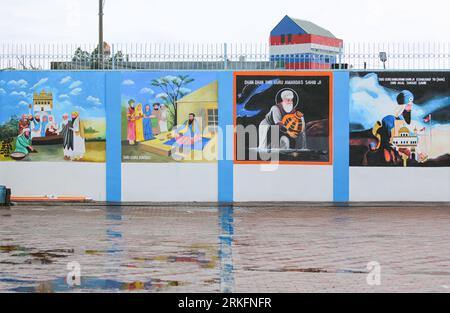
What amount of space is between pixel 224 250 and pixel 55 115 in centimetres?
1206

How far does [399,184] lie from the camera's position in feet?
80.7

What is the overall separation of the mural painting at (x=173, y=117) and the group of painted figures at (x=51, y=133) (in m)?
1.30

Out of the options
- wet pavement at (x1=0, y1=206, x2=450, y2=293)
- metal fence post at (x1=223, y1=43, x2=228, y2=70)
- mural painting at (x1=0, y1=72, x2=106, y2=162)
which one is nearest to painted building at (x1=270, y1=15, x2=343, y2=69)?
metal fence post at (x1=223, y1=43, x2=228, y2=70)

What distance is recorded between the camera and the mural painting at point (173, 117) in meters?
24.9

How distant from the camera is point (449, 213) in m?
21.6

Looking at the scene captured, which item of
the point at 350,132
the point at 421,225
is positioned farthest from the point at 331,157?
the point at 421,225

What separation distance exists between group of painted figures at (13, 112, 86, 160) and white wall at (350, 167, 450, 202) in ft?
25.4

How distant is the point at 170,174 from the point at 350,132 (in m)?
5.19

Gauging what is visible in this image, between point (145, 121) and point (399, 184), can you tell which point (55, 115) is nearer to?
point (145, 121)

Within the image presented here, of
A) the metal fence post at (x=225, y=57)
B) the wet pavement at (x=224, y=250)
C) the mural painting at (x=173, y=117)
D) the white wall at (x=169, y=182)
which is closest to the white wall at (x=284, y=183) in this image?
the white wall at (x=169, y=182)

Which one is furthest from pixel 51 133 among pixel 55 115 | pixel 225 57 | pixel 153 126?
pixel 225 57

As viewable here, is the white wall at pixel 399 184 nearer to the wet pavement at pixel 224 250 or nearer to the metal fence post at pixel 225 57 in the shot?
the wet pavement at pixel 224 250

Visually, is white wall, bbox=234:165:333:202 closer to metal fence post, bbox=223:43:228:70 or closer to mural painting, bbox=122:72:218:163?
mural painting, bbox=122:72:218:163
